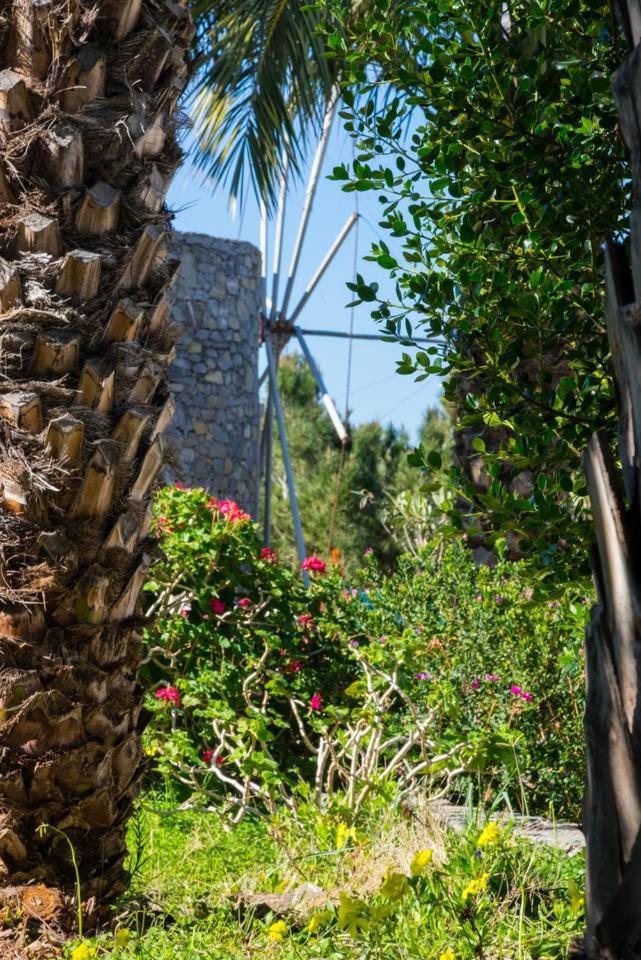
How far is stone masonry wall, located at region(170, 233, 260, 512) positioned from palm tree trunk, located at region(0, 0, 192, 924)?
9.19 meters

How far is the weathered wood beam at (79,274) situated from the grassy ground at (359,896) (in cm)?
154

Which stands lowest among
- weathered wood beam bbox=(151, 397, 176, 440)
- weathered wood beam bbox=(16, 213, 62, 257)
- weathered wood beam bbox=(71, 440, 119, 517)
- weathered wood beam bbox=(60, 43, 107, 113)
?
weathered wood beam bbox=(71, 440, 119, 517)

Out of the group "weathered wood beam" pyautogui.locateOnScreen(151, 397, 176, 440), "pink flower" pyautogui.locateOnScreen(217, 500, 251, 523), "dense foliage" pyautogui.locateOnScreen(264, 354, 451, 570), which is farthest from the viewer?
"dense foliage" pyautogui.locateOnScreen(264, 354, 451, 570)

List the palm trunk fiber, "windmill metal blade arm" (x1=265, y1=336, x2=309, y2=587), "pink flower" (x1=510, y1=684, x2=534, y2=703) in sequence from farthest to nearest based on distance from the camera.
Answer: "windmill metal blade arm" (x1=265, y1=336, x2=309, y2=587) < "pink flower" (x1=510, y1=684, x2=534, y2=703) < the palm trunk fiber

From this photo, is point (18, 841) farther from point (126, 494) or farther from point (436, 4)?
point (436, 4)

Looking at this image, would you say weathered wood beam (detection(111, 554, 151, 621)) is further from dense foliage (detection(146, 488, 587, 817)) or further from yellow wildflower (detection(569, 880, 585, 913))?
dense foliage (detection(146, 488, 587, 817))

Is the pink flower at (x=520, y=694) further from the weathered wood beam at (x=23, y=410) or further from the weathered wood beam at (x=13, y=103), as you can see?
the weathered wood beam at (x=13, y=103)

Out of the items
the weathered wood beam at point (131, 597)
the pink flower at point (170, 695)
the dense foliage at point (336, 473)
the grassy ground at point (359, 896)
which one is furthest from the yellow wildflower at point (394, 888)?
the dense foliage at point (336, 473)

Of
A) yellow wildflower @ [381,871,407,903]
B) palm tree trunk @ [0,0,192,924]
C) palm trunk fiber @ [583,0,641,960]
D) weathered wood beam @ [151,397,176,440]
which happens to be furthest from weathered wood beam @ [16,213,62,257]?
yellow wildflower @ [381,871,407,903]

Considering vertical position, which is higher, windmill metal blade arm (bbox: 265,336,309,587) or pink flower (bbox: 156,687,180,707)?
windmill metal blade arm (bbox: 265,336,309,587)

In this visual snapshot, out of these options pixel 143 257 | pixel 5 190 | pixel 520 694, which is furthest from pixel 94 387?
pixel 520 694

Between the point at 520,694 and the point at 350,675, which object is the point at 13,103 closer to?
the point at 520,694

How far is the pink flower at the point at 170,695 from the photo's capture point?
195 inches

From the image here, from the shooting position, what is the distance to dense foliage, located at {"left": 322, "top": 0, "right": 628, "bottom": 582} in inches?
87.2
